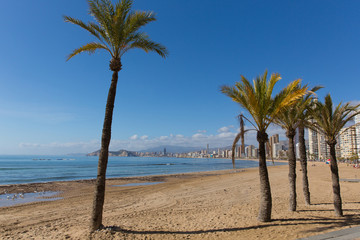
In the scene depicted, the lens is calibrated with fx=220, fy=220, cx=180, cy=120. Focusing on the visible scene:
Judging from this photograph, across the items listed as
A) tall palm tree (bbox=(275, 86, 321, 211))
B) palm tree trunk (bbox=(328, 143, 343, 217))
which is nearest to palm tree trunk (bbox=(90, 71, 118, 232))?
tall palm tree (bbox=(275, 86, 321, 211))

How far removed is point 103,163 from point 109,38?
158 inches

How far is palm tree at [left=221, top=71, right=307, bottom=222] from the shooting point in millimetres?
7582

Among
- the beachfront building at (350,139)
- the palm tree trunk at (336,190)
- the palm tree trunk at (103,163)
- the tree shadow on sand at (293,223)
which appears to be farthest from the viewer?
the beachfront building at (350,139)

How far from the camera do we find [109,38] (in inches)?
283

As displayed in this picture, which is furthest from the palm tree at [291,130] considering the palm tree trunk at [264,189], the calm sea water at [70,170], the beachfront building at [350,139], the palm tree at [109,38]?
the calm sea water at [70,170]

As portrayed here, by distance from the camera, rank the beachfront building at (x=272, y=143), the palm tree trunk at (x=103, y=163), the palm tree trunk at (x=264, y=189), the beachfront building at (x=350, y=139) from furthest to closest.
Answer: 1. the beachfront building at (x=350, y=139)
2. the beachfront building at (x=272, y=143)
3. the palm tree trunk at (x=264, y=189)
4. the palm tree trunk at (x=103, y=163)

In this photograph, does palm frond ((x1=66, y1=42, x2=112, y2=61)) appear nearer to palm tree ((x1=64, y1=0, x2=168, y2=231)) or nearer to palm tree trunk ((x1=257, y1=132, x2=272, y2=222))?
palm tree ((x1=64, y1=0, x2=168, y2=231))

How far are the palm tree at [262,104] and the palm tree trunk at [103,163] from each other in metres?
3.92

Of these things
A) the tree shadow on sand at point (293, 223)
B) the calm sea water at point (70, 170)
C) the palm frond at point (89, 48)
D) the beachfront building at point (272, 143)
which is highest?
the palm frond at point (89, 48)

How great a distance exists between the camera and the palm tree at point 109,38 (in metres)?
6.71

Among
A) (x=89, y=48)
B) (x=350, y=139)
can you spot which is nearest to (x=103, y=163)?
(x=89, y=48)

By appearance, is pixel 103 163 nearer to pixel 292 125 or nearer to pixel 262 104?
pixel 262 104

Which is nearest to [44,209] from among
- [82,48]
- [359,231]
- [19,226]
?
[19,226]

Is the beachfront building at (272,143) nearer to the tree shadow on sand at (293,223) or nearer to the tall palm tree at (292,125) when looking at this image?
the tall palm tree at (292,125)
